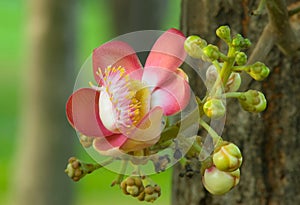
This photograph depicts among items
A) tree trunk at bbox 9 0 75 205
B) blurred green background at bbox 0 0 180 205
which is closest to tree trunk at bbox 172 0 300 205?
blurred green background at bbox 0 0 180 205

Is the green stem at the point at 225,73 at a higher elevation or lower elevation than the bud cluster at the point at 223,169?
higher

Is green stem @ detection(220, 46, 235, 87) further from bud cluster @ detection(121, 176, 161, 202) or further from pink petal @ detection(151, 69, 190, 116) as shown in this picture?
bud cluster @ detection(121, 176, 161, 202)

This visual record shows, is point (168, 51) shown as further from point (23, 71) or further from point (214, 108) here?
point (23, 71)

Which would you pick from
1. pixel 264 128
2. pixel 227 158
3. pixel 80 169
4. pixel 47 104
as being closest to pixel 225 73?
pixel 227 158

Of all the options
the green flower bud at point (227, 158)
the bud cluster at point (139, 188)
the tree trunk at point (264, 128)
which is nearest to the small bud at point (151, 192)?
the bud cluster at point (139, 188)

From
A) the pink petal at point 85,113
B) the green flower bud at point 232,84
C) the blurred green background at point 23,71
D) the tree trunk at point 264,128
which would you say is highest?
the green flower bud at point 232,84

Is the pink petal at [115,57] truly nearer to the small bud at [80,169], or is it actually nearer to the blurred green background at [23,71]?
the small bud at [80,169]

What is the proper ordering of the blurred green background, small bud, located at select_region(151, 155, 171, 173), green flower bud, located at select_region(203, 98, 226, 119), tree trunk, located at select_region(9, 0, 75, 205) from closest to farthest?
green flower bud, located at select_region(203, 98, 226, 119)
small bud, located at select_region(151, 155, 171, 173)
tree trunk, located at select_region(9, 0, 75, 205)
the blurred green background
